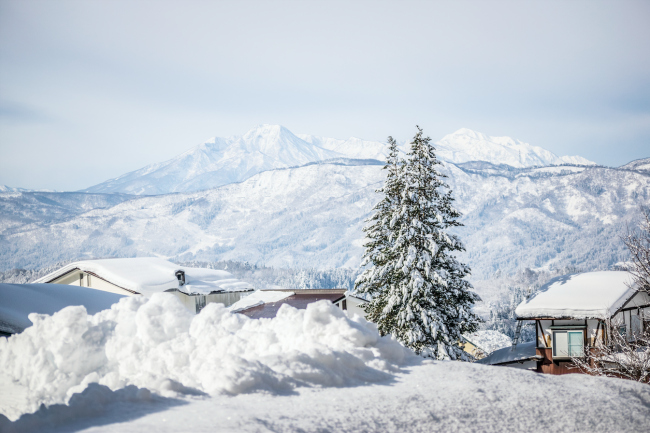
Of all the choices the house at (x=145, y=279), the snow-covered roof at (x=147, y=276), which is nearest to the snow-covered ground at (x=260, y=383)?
the house at (x=145, y=279)

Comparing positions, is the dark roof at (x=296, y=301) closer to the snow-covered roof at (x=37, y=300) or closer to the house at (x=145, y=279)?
the house at (x=145, y=279)

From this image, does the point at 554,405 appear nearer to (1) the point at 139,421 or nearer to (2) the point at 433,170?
(1) the point at 139,421

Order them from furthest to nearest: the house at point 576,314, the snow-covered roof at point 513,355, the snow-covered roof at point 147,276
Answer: the snow-covered roof at point 147,276 < the snow-covered roof at point 513,355 < the house at point 576,314

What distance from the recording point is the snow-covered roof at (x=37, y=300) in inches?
309

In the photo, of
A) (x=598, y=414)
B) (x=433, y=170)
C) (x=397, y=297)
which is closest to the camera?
(x=598, y=414)

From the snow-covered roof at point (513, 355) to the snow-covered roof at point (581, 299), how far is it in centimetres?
240

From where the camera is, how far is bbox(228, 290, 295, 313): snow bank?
1142 inches

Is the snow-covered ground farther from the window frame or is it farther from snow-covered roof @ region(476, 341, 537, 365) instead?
snow-covered roof @ region(476, 341, 537, 365)

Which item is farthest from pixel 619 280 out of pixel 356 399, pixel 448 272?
pixel 356 399

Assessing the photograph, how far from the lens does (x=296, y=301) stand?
104ft

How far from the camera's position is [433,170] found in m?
21.5

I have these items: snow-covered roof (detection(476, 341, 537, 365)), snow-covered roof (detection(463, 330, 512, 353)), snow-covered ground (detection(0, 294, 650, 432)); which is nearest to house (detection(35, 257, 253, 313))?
snow-covered roof (detection(476, 341, 537, 365))

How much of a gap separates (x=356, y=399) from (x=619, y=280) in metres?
22.0

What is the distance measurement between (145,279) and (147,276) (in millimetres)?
656
